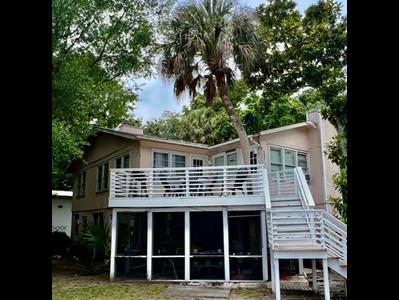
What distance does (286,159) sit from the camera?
51.2ft

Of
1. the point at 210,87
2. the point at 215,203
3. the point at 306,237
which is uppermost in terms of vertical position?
the point at 210,87

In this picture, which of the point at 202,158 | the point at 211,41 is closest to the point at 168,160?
the point at 202,158

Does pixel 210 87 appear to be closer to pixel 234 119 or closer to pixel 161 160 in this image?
pixel 234 119

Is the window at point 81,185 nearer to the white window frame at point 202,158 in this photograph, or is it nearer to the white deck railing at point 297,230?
the white window frame at point 202,158

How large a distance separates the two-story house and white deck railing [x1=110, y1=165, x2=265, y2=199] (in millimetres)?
34

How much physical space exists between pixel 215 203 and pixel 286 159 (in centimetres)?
500

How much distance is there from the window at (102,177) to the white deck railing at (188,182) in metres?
4.72

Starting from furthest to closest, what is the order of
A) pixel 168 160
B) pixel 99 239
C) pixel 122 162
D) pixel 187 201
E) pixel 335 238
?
pixel 122 162, pixel 168 160, pixel 99 239, pixel 187 201, pixel 335 238

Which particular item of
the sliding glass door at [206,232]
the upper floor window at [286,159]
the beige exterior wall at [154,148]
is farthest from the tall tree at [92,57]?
the upper floor window at [286,159]

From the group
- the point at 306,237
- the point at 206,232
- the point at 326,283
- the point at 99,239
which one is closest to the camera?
the point at 326,283

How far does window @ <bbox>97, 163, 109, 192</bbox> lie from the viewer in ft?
57.9

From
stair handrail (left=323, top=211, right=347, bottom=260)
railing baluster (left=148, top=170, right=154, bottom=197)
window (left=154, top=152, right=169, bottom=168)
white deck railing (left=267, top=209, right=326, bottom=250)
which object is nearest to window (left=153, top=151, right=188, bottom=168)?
window (left=154, top=152, right=169, bottom=168)

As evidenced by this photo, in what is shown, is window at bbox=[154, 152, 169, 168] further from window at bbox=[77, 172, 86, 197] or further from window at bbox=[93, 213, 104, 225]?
window at bbox=[77, 172, 86, 197]
